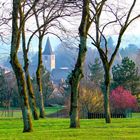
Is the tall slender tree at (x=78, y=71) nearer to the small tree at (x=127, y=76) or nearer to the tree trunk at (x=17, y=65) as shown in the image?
the tree trunk at (x=17, y=65)

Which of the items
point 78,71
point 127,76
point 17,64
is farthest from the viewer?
point 127,76

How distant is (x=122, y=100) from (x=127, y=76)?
318 centimetres

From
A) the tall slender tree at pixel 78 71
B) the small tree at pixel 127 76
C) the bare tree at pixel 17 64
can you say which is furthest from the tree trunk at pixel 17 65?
the small tree at pixel 127 76

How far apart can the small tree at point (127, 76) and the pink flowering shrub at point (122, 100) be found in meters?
1.89

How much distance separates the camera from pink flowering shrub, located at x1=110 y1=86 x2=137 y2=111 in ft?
225

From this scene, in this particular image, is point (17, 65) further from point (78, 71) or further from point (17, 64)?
point (78, 71)

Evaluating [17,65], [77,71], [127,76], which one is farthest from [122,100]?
[17,65]

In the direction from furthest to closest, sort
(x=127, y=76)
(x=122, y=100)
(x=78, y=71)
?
(x=127, y=76) → (x=122, y=100) → (x=78, y=71)

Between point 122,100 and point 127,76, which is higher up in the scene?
point 127,76

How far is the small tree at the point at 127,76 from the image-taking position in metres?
71.1

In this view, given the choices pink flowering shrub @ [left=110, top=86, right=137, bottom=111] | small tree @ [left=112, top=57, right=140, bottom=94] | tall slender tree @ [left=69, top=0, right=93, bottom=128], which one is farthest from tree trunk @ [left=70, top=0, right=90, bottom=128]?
small tree @ [left=112, top=57, right=140, bottom=94]

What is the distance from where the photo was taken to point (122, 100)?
70.9 metres

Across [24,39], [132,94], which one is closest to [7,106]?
[132,94]

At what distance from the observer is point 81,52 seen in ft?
73.4
